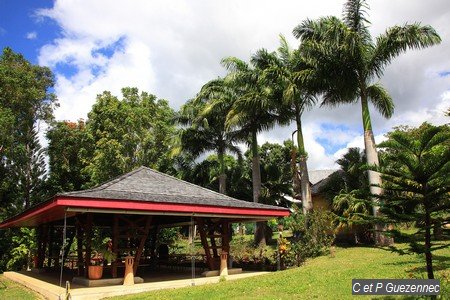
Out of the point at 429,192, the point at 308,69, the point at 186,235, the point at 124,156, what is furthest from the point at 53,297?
the point at 186,235

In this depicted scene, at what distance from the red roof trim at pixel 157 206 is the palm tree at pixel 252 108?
Answer: 1063cm

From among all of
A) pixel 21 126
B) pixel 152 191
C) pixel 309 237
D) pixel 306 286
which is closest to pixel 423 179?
pixel 306 286

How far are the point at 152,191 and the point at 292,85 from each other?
40.4 ft

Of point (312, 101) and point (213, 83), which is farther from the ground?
point (213, 83)

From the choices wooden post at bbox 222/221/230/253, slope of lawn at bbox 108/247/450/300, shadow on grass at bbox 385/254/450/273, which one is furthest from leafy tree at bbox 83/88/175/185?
shadow on grass at bbox 385/254/450/273

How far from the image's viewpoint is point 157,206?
12.2 metres

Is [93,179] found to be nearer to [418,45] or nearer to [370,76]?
[370,76]

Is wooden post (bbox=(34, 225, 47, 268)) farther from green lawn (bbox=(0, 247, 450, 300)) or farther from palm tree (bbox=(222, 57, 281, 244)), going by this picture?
palm tree (bbox=(222, 57, 281, 244))

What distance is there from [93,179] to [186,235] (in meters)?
17.4

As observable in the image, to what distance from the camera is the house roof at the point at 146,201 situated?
36.2ft

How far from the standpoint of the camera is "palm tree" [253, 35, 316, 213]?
75.6ft

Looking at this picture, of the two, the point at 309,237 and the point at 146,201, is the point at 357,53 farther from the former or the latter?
the point at 146,201

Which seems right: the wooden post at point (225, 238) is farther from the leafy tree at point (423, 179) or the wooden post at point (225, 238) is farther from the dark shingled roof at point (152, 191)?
the leafy tree at point (423, 179)

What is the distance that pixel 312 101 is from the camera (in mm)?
24719
